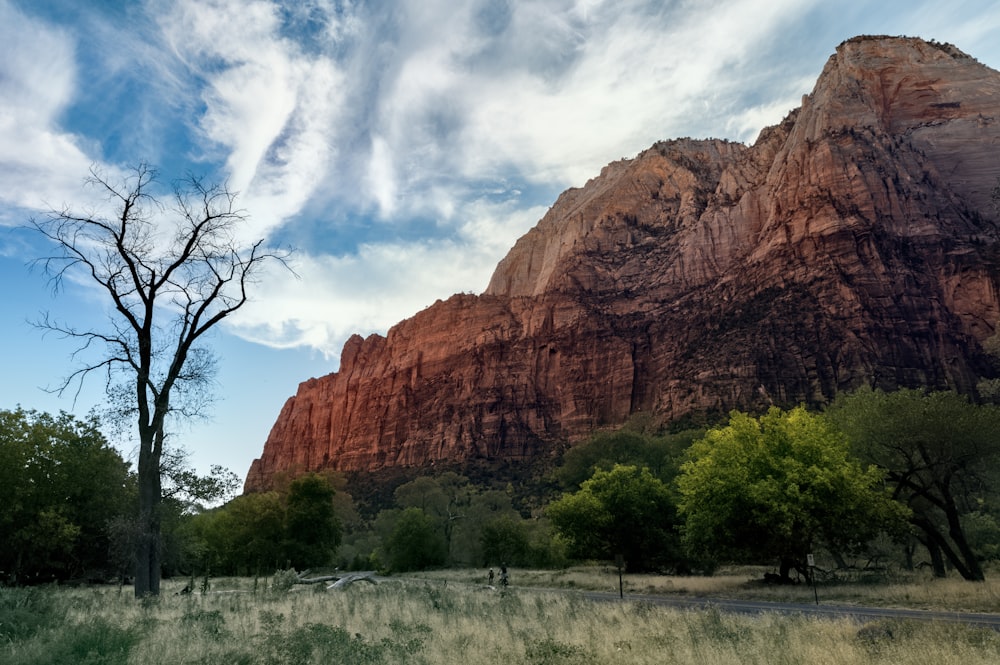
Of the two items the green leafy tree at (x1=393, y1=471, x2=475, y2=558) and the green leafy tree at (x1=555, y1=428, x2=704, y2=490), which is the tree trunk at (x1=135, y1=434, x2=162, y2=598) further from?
the green leafy tree at (x1=555, y1=428, x2=704, y2=490)

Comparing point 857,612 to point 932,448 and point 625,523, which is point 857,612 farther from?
point 625,523

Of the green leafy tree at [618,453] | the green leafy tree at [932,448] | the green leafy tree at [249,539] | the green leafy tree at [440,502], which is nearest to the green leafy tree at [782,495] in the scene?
the green leafy tree at [932,448]

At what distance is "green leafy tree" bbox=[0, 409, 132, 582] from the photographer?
25.3 metres

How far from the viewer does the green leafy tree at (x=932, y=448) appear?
23859 millimetres

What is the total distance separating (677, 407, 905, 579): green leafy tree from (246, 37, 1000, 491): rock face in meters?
62.9

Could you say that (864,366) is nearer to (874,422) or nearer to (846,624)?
(874,422)

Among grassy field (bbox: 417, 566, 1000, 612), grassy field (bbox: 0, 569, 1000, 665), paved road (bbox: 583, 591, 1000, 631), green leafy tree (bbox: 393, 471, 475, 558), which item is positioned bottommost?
grassy field (bbox: 417, 566, 1000, 612)

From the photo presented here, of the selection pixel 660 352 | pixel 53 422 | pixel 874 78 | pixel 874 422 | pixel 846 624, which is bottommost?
pixel 846 624

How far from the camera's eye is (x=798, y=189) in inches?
4218

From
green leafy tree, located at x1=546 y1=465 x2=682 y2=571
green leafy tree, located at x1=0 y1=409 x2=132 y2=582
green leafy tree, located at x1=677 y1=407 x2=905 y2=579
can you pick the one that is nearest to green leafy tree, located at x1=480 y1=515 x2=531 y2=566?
green leafy tree, located at x1=546 y1=465 x2=682 y2=571

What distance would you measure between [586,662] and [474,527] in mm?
47419

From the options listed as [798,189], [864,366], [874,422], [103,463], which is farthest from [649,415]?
[103,463]

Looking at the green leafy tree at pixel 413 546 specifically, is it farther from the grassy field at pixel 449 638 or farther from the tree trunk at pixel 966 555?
the grassy field at pixel 449 638

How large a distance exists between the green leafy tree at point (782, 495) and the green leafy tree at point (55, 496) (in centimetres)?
2497
